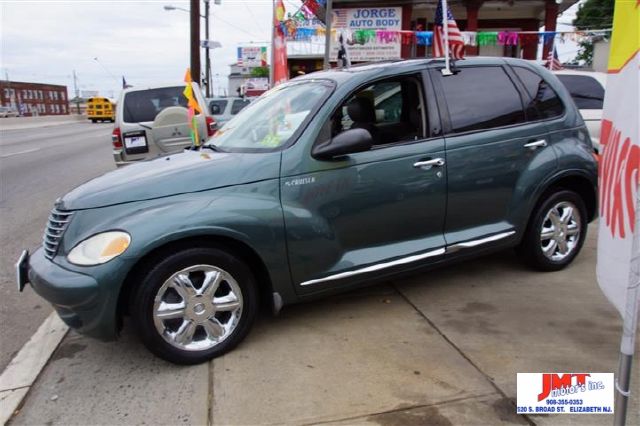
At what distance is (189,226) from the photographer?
9.93 feet

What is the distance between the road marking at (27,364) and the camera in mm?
2959

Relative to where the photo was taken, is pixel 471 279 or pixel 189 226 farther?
pixel 471 279

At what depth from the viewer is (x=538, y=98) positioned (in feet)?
14.5

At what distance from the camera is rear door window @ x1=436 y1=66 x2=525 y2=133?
13.2 ft

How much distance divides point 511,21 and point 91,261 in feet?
60.1

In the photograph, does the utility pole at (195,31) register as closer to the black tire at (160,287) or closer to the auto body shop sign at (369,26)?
the auto body shop sign at (369,26)

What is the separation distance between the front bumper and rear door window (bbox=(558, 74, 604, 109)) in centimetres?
767

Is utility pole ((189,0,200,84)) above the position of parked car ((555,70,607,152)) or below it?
above

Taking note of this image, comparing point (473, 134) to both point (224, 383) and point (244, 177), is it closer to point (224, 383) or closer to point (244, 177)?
point (244, 177)

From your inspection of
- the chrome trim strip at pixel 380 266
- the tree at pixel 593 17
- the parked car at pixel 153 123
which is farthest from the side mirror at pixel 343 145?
the tree at pixel 593 17

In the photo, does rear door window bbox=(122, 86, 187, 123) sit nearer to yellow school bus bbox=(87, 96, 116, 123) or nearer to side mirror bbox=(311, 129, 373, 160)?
side mirror bbox=(311, 129, 373, 160)

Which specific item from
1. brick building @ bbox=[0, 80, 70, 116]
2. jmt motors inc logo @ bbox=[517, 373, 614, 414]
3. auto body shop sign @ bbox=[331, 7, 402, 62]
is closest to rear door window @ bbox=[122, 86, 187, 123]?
auto body shop sign @ bbox=[331, 7, 402, 62]

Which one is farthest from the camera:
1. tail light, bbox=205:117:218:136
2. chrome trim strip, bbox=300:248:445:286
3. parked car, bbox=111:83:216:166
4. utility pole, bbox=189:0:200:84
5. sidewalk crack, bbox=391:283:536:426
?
utility pole, bbox=189:0:200:84

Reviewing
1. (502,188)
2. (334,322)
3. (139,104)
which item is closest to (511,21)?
(139,104)
